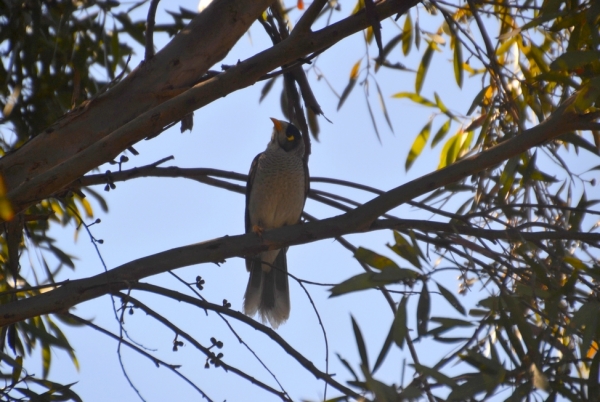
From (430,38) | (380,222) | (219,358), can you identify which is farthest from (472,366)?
(430,38)

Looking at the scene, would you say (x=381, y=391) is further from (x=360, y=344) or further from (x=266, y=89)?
(x=266, y=89)

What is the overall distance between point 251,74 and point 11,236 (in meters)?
1.02

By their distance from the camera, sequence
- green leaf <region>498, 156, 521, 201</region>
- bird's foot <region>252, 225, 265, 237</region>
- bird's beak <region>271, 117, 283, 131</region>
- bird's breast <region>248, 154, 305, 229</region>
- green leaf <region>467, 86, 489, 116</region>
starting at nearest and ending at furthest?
Result: bird's foot <region>252, 225, 265, 237</region>
green leaf <region>498, 156, 521, 201</region>
green leaf <region>467, 86, 489, 116</region>
bird's breast <region>248, 154, 305, 229</region>
bird's beak <region>271, 117, 283, 131</region>

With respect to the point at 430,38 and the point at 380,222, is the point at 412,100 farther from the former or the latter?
the point at 380,222

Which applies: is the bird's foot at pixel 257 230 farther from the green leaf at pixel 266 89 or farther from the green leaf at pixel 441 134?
the green leaf at pixel 441 134

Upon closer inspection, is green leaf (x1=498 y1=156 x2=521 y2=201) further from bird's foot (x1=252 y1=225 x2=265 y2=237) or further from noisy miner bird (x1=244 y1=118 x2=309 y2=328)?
noisy miner bird (x1=244 y1=118 x2=309 y2=328)

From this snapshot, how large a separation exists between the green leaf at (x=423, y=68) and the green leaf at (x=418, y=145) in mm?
198

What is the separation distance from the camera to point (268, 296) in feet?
13.7

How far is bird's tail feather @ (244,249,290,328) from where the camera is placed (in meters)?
4.11

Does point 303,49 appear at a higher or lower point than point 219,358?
higher

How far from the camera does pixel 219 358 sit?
2.38 meters

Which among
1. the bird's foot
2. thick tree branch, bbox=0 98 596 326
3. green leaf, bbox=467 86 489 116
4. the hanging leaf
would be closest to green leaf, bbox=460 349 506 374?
thick tree branch, bbox=0 98 596 326

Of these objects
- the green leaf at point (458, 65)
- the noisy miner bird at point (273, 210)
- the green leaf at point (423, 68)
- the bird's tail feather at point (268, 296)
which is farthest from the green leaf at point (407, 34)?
the bird's tail feather at point (268, 296)

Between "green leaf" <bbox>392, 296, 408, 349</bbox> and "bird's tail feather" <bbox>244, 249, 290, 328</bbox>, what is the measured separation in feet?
7.17
